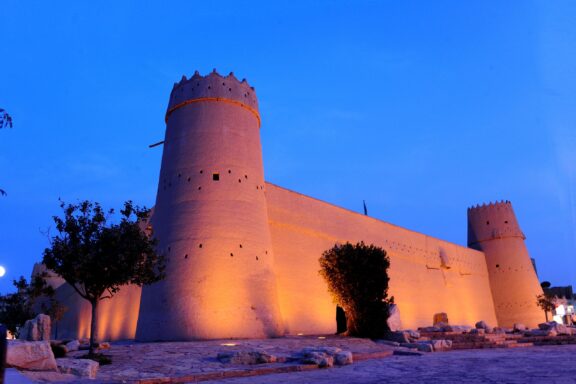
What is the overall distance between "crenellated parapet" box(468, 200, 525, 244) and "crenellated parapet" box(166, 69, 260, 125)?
85.6 ft

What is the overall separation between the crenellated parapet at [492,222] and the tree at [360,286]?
24.2 meters

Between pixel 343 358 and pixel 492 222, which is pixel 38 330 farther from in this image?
pixel 492 222

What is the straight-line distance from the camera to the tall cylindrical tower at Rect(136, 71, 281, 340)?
1537cm

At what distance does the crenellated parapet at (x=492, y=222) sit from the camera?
123ft

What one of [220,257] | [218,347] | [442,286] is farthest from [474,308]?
[218,347]

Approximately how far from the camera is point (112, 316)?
2123 cm

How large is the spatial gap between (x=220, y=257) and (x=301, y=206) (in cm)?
788

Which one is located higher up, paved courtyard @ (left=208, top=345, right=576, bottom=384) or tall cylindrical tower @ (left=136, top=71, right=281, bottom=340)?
tall cylindrical tower @ (left=136, top=71, right=281, bottom=340)

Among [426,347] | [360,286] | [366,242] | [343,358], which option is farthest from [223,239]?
[366,242]

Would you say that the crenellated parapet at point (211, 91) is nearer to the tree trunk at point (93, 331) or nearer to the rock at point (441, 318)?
the tree trunk at point (93, 331)

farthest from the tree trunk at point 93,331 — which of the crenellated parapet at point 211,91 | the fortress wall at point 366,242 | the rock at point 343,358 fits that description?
the fortress wall at point 366,242

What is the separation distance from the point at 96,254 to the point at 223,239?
615cm

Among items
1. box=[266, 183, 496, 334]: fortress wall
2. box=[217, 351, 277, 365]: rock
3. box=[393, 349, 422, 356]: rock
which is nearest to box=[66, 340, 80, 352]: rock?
box=[217, 351, 277, 365]: rock

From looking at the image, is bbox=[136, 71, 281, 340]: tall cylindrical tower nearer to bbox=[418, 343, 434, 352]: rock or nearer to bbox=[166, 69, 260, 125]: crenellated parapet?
bbox=[166, 69, 260, 125]: crenellated parapet
